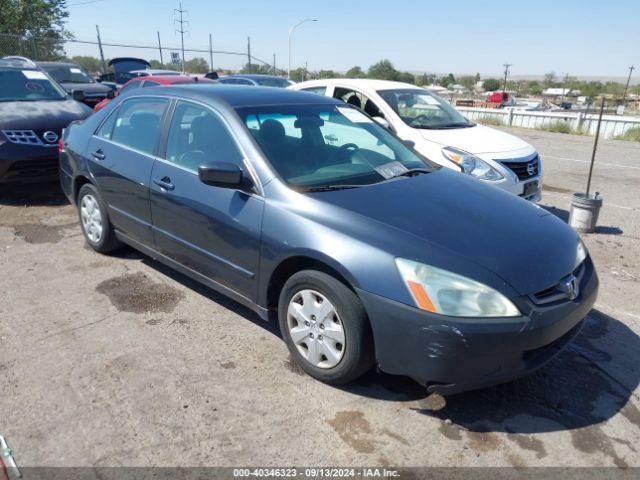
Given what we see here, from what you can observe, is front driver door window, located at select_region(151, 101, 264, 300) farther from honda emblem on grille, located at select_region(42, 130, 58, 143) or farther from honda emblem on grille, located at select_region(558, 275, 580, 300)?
honda emblem on grille, located at select_region(42, 130, 58, 143)

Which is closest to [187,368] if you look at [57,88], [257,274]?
[257,274]

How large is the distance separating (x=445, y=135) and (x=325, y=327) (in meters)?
4.34

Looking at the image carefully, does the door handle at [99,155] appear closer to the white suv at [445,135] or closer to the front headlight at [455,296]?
the white suv at [445,135]

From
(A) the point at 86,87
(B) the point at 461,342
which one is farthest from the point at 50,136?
(A) the point at 86,87

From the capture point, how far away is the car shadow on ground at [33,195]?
22.5ft

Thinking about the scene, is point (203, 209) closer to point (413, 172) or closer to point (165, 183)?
point (165, 183)

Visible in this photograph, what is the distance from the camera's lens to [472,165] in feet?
19.3

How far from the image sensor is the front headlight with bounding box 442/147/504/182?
5.82m

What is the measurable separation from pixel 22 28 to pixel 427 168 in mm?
31000

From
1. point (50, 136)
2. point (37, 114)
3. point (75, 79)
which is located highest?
point (75, 79)

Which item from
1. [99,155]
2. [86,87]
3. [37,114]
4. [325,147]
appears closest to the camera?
[325,147]

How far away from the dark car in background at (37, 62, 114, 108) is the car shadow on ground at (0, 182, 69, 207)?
637 centimetres

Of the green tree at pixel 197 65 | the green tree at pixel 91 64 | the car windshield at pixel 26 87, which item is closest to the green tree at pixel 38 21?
the green tree at pixel 91 64

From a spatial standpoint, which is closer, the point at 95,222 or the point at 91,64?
the point at 95,222
